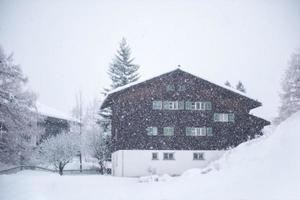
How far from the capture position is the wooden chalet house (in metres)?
36.9

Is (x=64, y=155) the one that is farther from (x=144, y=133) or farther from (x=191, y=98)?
(x=191, y=98)

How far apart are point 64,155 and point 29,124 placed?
518 inches

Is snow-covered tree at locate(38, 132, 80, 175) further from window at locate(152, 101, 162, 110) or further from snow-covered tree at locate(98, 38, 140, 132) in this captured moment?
window at locate(152, 101, 162, 110)

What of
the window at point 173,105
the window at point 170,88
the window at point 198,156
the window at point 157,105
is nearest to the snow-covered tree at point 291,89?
the window at point 198,156

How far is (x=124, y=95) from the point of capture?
1485 inches

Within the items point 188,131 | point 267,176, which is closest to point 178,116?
point 188,131

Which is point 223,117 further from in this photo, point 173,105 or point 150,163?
point 150,163

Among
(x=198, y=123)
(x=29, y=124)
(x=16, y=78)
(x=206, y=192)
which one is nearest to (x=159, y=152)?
(x=198, y=123)

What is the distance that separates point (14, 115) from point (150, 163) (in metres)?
12.4

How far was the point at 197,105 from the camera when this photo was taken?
38844 mm

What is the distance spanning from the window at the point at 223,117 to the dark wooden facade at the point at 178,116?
0.30m

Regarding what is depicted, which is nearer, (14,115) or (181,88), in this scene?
(14,115)

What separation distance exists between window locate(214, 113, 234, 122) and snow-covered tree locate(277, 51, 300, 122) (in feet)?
27.5

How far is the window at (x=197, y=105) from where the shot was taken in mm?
38619
